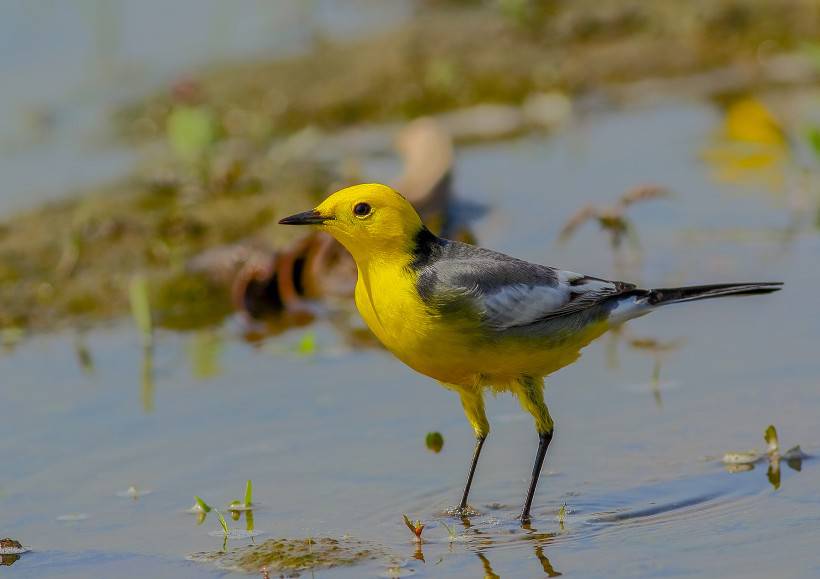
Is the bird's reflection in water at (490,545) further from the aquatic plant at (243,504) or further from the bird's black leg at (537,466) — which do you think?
the aquatic plant at (243,504)

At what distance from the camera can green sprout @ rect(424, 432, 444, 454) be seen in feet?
21.4

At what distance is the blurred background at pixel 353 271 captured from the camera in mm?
5727

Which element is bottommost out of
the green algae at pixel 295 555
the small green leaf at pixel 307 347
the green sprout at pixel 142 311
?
the green algae at pixel 295 555

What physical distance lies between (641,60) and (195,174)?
4.52 metres

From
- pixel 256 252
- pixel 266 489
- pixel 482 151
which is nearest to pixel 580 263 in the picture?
pixel 256 252

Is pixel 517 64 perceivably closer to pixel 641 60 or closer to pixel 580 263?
pixel 641 60

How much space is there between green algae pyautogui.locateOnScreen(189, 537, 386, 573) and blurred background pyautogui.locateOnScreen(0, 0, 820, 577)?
0.05ft

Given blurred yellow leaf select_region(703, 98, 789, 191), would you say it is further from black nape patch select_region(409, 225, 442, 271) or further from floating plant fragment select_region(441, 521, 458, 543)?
floating plant fragment select_region(441, 521, 458, 543)

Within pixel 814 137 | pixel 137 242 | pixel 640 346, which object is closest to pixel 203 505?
pixel 640 346

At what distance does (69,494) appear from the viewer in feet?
20.7

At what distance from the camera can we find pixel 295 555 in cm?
536

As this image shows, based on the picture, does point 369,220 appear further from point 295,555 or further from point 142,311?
point 142,311

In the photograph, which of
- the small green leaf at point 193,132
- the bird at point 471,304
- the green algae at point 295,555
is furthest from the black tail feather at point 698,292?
the small green leaf at point 193,132

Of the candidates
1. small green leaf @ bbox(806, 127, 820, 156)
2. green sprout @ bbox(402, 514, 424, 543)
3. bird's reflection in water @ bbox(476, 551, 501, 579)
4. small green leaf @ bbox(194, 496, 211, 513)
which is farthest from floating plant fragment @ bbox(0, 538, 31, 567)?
small green leaf @ bbox(806, 127, 820, 156)
